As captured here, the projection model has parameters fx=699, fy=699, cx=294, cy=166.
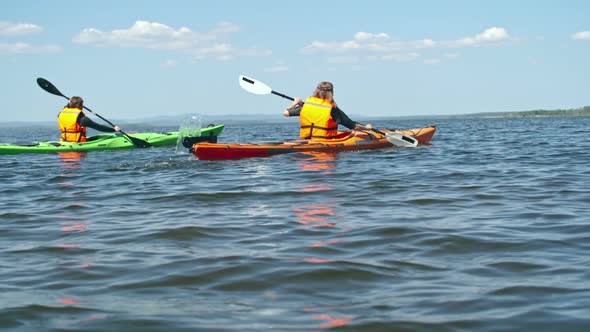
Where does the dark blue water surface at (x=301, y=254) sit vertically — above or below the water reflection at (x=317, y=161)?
below

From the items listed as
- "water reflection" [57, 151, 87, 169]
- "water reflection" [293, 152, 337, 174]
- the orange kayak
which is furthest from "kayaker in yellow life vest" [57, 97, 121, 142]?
"water reflection" [293, 152, 337, 174]

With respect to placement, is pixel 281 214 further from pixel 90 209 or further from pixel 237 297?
pixel 237 297

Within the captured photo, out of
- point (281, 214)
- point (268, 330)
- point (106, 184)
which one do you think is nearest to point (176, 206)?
point (281, 214)

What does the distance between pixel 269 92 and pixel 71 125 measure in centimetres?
449

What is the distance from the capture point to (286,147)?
1195 centimetres

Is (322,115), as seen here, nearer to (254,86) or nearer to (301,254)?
(254,86)

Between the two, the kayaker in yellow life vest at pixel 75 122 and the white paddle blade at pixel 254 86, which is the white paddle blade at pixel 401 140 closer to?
the white paddle blade at pixel 254 86

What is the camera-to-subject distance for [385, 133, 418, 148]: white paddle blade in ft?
44.8

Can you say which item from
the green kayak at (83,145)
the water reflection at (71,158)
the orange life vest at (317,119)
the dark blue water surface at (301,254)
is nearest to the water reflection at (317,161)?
the orange life vest at (317,119)

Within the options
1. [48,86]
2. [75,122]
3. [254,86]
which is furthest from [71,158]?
[254,86]

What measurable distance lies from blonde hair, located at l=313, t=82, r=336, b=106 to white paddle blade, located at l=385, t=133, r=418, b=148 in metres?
2.01

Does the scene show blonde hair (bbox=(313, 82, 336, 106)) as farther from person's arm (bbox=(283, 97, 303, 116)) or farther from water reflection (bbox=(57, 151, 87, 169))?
water reflection (bbox=(57, 151, 87, 169))

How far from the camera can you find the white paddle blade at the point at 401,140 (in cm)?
1367

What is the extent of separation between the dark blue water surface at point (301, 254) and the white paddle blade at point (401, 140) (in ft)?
15.1
